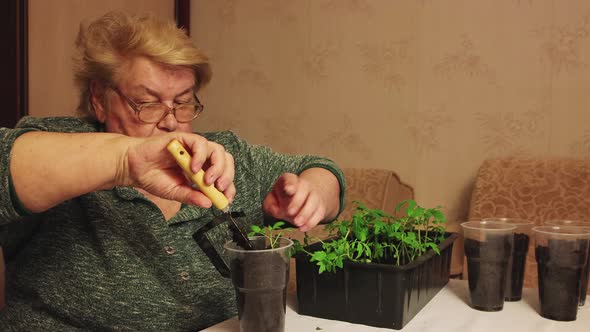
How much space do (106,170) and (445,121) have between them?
2.13m

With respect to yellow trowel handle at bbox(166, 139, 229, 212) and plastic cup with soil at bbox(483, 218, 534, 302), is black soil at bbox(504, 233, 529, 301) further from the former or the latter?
yellow trowel handle at bbox(166, 139, 229, 212)

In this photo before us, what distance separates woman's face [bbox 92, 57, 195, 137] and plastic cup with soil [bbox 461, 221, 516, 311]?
75cm

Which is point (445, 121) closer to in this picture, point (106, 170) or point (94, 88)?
point (94, 88)

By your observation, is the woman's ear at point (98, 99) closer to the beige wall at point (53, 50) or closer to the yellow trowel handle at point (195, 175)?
the yellow trowel handle at point (195, 175)

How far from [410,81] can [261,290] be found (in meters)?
2.15

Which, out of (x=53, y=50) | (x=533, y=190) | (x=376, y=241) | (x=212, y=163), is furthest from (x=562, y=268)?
(x=53, y=50)

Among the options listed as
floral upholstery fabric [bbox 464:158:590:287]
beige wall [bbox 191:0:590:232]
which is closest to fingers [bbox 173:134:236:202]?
floral upholstery fabric [bbox 464:158:590:287]

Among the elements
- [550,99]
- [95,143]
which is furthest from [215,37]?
[95,143]

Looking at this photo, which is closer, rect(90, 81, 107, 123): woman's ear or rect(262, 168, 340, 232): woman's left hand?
rect(262, 168, 340, 232): woman's left hand

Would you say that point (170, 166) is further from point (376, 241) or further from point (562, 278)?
point (562, 278)

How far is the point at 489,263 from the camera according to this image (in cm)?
98

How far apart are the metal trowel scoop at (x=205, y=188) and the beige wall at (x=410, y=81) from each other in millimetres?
2050

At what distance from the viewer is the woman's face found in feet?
4.35

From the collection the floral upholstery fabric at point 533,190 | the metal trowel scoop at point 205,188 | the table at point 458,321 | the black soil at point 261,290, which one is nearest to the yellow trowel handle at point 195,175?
the metal trowel scoop at point 205,188
